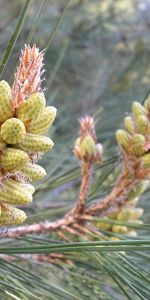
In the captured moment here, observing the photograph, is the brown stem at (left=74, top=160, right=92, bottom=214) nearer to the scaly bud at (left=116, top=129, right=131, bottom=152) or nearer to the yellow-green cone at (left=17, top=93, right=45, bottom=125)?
the scaly bud at (left=116, top=129, right=131, bottom=152)

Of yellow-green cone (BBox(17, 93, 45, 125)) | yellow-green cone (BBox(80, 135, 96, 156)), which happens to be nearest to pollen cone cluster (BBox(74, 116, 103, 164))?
yellow-green cone (BBox(80, 135, 96, 156))

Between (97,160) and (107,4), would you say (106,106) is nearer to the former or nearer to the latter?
(107,4)

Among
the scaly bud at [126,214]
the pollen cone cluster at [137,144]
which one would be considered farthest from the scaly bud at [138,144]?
the scaly bud at [126,214]

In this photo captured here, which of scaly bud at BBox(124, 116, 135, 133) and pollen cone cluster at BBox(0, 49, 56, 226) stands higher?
scaly bud at BBox(124, 116, 135, 133)

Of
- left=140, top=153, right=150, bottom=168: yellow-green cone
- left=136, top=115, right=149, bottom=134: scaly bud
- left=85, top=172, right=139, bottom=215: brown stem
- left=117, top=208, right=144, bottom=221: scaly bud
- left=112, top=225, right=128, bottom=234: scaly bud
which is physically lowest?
left=112, top=225, right=128, bottom=234: scaly bud

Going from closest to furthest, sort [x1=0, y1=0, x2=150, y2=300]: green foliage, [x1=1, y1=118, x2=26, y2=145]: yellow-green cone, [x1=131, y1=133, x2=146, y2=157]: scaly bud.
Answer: [x1=1, y1=118, x2=26, y2=145]: yellow-green cone
[x1=131, y1=133, x2=146, y2=157]: scaly bud
[x1=0, y1=0, x2=150, y2=300]: green foliage

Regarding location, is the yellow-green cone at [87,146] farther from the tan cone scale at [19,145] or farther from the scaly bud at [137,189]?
the tan cone scale at [19,145]

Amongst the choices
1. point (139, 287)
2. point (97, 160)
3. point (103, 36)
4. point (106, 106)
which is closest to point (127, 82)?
point (103, 36)
